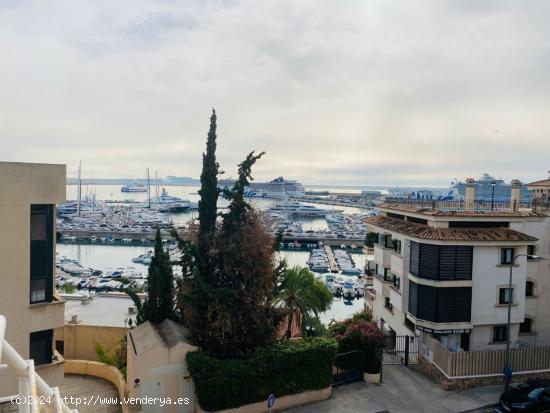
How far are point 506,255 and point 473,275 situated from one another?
84.4 inches

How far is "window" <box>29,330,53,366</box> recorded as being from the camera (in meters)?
17.8

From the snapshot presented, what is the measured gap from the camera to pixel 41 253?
18031 millimetres

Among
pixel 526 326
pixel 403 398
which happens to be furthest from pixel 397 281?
pixel 403 398

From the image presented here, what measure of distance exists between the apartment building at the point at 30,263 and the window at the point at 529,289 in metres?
24.3

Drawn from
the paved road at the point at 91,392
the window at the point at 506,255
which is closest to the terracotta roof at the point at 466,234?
the window at the point at 506,255

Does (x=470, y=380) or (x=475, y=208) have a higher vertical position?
(x=475, y=208)

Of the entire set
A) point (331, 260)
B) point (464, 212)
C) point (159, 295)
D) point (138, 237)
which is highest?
point (464, 212)

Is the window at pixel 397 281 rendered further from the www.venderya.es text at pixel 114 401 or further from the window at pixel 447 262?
the www.venderya.es text at pixel 114 401

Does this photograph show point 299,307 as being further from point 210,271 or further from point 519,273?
point 519,273

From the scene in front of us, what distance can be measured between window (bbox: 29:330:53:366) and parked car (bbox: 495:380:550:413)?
18.3 metres

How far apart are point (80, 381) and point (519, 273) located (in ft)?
76.7

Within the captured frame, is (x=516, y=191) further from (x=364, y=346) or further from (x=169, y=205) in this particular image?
(x=169, y=205)

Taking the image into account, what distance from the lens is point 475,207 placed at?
2498cm

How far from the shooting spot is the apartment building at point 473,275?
22.2 meters
